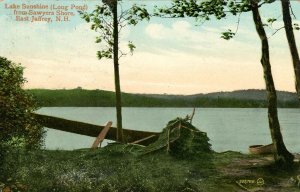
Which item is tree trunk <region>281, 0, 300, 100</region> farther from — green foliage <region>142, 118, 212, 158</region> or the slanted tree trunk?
green foliage <region>142, 118, 212, 158</region>

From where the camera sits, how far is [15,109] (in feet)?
55.2

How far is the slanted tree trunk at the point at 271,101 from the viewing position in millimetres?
16609

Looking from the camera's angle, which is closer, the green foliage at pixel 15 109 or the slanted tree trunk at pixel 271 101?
the green foliage at pixel 15 109

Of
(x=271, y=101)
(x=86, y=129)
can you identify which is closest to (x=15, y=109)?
(x=86, y=129)

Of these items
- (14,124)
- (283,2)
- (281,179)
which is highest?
(283,2)

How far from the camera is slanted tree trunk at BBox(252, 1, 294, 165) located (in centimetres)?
1661

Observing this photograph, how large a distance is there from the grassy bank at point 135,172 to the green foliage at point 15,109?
0.80 m

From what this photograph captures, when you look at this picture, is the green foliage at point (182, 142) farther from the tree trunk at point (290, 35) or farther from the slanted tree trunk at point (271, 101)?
the tree trunk at point (290, 35)

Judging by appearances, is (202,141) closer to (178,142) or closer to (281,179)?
(178,142)

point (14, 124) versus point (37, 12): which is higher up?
point (37, 12)

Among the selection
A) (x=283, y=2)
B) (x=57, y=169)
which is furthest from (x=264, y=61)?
(x=57, y=169)

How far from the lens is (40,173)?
14.2 meters

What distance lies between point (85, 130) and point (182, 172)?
1029cm

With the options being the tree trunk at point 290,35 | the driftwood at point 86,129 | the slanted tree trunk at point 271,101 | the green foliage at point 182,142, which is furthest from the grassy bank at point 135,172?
the driftwood at point 86,129
